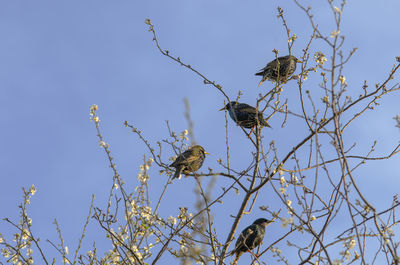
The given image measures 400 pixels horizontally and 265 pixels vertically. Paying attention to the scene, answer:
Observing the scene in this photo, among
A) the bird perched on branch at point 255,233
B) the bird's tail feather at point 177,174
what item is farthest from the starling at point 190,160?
the bird perched on branch at point 255,233

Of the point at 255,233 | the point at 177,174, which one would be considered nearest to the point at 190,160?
the point at 177,174

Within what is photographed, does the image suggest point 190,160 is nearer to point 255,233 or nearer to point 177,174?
point 177,174

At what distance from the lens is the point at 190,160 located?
784 cm

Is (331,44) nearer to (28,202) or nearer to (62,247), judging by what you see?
(62,247)

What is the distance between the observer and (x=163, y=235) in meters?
6.18

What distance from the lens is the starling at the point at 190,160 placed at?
711 centimetres

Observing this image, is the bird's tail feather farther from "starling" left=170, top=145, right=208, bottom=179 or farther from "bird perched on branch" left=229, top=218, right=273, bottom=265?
"bird perched on branch" left=229, top=218, right=273, bottom=265

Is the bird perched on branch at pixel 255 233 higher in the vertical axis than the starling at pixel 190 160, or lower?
lower

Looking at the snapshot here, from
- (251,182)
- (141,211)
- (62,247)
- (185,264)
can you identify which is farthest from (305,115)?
(62,247)

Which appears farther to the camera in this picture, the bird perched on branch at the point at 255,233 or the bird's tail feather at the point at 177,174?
the bird perched on branch at the point at 255,233

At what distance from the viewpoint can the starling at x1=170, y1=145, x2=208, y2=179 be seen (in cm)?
711

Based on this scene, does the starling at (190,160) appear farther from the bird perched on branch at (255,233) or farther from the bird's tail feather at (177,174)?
the bird perched on branch at (255,233)

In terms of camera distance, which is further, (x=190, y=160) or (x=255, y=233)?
(x=190, y=160)

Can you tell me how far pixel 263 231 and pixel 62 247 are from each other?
9.74ft
